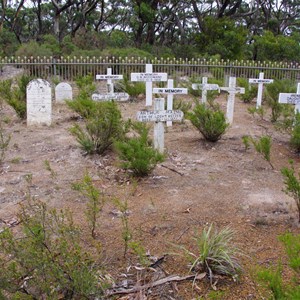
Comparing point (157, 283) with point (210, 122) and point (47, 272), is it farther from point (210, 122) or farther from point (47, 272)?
point (210, 122)

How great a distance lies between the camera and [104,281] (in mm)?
3004

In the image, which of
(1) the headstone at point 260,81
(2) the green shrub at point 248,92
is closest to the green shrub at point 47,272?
(1) the headstone at point 260,81

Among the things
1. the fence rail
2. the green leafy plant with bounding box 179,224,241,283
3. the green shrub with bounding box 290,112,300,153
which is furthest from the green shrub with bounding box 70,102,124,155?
the fence rail

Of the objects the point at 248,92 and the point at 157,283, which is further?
Answer: the point at 248,92

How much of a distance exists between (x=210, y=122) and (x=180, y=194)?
232cm

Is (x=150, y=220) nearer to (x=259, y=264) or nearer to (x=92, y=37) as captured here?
(x=259, y=264)

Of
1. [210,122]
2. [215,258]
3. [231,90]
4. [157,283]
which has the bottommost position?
[157,283]

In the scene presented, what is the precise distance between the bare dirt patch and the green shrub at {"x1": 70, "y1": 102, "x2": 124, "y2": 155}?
19 cm

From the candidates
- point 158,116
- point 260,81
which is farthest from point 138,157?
point 260,81

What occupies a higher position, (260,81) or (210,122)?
(260,81)

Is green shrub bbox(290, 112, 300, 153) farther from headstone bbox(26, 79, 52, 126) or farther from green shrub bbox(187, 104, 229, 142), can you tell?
headstone bbox(26, 79, 52, 126)

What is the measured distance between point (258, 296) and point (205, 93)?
274 inches

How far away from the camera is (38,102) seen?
841 centimetres

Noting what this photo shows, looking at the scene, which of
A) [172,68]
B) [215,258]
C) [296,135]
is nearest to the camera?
[215,258]
